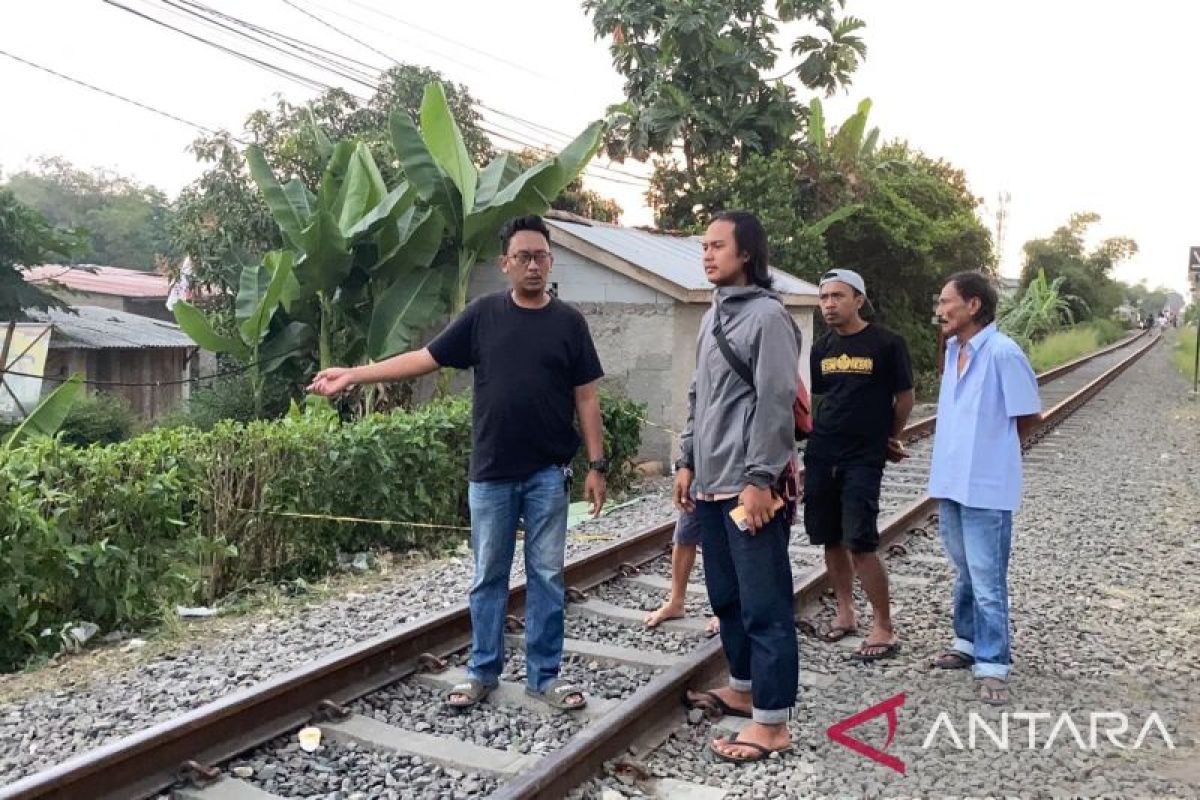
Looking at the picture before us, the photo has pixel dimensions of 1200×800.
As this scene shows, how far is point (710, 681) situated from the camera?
485 cm

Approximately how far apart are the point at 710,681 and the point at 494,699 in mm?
1024

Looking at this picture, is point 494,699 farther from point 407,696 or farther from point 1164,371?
point 1164,371

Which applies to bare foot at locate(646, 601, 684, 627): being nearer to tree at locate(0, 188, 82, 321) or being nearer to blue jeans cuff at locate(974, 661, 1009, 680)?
blue jeans cuff at locate(974, 661, 1009, 680)

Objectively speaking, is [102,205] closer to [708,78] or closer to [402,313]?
[708,78]

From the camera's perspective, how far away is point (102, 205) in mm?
62688

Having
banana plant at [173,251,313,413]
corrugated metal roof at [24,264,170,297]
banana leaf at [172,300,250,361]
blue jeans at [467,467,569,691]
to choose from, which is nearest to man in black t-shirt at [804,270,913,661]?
blue jeans at [467,467,569,691]

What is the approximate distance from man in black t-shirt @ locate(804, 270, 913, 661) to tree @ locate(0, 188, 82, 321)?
1539 cm

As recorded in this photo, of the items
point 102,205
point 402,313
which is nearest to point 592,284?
point 402,313

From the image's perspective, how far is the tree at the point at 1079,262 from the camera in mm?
56375

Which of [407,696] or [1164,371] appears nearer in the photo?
[407,696]

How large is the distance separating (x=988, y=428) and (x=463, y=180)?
8319 mm

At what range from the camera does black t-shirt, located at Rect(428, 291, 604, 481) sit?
13.9ft

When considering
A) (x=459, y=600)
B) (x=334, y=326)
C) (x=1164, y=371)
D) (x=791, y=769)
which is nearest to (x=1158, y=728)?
(x=791, y=769)

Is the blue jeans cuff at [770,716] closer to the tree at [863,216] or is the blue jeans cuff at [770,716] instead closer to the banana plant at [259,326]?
the banana plant at [259,326]
